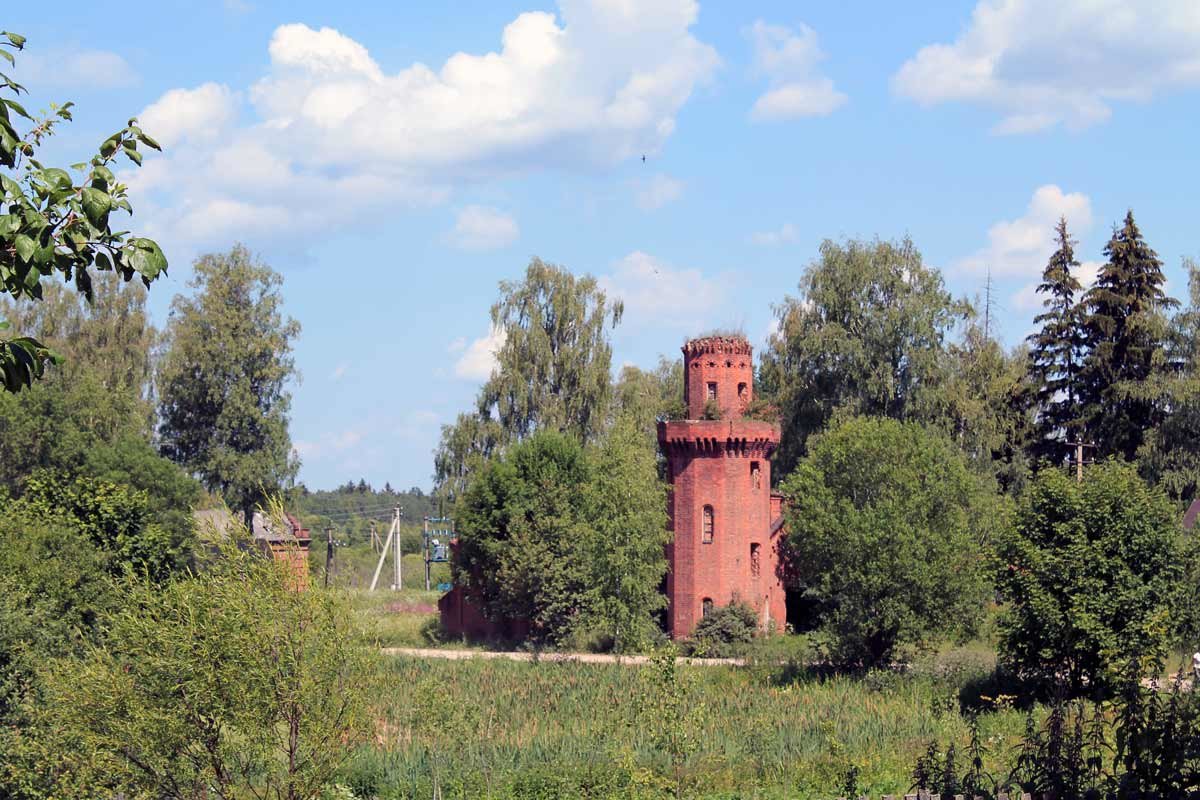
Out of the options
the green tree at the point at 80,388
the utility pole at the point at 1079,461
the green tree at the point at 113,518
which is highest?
the green tree at the point at 80,388

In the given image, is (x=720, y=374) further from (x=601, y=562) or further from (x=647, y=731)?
(x=647, y=731)

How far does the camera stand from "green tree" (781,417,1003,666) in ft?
126

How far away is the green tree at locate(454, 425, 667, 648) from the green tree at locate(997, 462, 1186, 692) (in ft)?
47.6

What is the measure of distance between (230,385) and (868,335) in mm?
26081

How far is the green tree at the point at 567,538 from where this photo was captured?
1736 inches

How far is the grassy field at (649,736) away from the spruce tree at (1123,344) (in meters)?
18.0

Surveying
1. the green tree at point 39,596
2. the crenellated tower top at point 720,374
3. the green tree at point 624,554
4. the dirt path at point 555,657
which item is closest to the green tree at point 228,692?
the green tree at point 39,596

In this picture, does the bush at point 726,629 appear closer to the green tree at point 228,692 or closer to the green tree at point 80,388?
the green tree at point 80,388

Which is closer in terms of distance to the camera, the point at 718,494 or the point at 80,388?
the point at 718,494

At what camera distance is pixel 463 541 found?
4925 centimetres

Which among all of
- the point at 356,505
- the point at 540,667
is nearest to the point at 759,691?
the point at 540,667

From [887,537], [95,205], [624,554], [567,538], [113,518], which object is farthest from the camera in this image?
[567,538]

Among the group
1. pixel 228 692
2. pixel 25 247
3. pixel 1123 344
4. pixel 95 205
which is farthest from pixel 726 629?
pixel 25 247

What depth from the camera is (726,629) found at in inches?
1753
